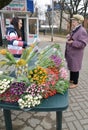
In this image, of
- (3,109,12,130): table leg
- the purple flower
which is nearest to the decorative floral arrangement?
the purple flower

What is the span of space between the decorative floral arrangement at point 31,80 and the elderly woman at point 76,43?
1512 mm

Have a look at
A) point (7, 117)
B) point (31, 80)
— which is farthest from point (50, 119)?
point (31, 80)

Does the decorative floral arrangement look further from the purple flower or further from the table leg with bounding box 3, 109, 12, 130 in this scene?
the table leg with bounding box 3, 109, 12, 130

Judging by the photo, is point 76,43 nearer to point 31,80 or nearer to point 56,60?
point 56,60

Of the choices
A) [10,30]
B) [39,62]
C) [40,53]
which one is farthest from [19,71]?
[10,30]

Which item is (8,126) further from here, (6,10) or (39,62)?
(6,10)

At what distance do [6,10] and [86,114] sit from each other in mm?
8910

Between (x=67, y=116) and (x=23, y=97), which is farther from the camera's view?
(x=67, y=116)

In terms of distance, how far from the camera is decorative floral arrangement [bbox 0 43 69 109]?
1914mm

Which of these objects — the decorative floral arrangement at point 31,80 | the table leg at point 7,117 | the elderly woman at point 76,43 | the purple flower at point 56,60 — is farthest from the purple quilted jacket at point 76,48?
the table leg at point 7,117

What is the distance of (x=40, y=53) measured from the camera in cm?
245

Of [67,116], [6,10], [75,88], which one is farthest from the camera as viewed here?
[6,10]

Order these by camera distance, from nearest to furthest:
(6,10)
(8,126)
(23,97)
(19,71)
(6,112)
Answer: (23,97) < (19,71) < (6,112) < (8,126) < (6,10)

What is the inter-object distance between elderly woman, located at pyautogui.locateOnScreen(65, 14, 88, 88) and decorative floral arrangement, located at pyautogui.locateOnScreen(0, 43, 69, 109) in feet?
4.96
